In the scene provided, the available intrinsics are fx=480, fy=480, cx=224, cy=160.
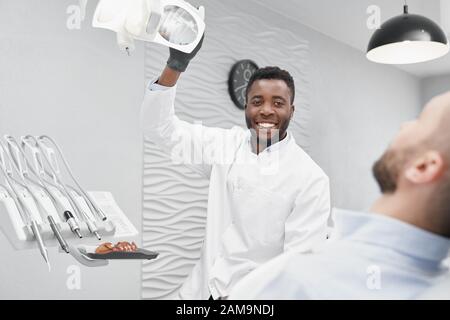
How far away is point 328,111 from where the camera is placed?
4.52m

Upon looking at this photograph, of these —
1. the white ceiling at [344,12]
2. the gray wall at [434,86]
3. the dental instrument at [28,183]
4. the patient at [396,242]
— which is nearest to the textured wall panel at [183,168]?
the white ceiling at [344,12]

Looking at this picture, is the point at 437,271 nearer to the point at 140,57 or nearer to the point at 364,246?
the point at 364,246

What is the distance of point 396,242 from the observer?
73 centimetres

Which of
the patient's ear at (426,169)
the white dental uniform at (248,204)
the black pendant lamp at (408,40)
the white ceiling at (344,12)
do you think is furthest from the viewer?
the white ceiling at (344,12)

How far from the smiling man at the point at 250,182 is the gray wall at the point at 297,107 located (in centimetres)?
119

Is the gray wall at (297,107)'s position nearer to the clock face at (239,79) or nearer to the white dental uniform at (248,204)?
the clock face at (239,79)

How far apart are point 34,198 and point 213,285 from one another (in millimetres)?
652

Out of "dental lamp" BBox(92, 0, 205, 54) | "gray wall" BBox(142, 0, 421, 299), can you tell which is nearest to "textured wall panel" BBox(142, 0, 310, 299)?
"gray wall" BBox(142, 0, 421, 299)

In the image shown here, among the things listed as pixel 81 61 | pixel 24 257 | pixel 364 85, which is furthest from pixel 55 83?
pixel 364 85

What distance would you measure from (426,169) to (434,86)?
6.08 metres

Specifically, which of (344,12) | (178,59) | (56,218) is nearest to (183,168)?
(178,59)

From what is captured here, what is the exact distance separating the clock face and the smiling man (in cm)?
167

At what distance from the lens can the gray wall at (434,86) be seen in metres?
6.12

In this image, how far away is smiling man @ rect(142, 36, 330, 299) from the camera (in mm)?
1580
